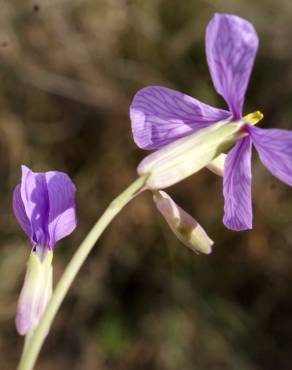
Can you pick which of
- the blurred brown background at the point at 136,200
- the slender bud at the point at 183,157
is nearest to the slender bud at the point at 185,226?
the slender bud at the point at 183,157

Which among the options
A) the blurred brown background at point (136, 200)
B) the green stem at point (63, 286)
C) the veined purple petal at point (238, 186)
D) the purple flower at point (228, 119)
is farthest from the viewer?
the blurred brown background at point (136, 200)

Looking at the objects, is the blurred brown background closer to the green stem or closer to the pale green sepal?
the pale green sepal

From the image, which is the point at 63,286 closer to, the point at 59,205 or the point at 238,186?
the point at 59,205

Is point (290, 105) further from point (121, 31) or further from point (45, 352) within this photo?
point (45, 352)

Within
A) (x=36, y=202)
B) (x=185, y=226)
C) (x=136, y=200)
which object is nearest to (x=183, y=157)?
(x=185, y=226)

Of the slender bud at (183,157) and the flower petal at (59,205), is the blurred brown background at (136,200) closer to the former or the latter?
the flower petal at (59,205)

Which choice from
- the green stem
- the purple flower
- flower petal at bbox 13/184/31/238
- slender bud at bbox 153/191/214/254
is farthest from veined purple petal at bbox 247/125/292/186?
flower petal at bbox 13/184/31/238
